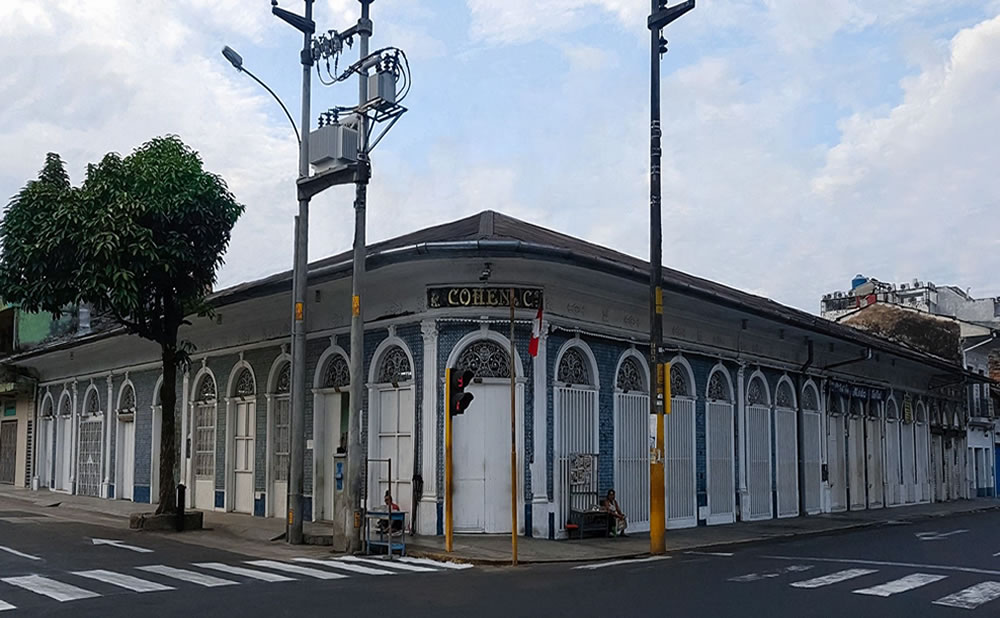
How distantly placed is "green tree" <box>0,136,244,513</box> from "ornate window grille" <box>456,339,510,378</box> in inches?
225

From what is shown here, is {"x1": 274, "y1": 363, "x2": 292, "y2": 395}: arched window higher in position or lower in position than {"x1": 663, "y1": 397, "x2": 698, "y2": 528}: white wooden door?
higher

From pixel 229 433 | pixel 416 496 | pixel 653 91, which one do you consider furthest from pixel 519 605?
pixel 229 433

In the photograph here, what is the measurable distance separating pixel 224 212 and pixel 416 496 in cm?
689

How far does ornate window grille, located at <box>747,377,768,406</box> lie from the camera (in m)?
26.0

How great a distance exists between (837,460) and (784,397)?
4.67 meters

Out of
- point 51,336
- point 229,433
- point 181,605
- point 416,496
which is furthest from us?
point 51,336

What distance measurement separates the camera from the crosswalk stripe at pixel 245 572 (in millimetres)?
13453

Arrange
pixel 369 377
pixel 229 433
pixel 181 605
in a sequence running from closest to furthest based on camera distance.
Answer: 1. pixel 181 605
2. pixel 369 377
3. pixel 229 433

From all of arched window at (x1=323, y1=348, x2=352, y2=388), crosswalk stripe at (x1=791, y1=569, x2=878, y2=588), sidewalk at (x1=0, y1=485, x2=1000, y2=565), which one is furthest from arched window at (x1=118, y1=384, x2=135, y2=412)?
crosswalk stripe at (x1=791, y1=569, x2=878, y2=588)

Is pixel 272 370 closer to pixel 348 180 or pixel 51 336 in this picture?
pixel 348 180

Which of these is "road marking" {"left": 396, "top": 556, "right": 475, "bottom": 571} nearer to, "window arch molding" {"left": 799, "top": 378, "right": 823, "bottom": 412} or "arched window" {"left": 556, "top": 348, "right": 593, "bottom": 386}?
"arched window" {"left": 556, "top": 348, "right": 593, "bottom": 386}

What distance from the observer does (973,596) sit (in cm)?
1204

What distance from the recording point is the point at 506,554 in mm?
16484

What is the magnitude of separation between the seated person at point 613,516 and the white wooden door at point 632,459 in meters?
0.93
